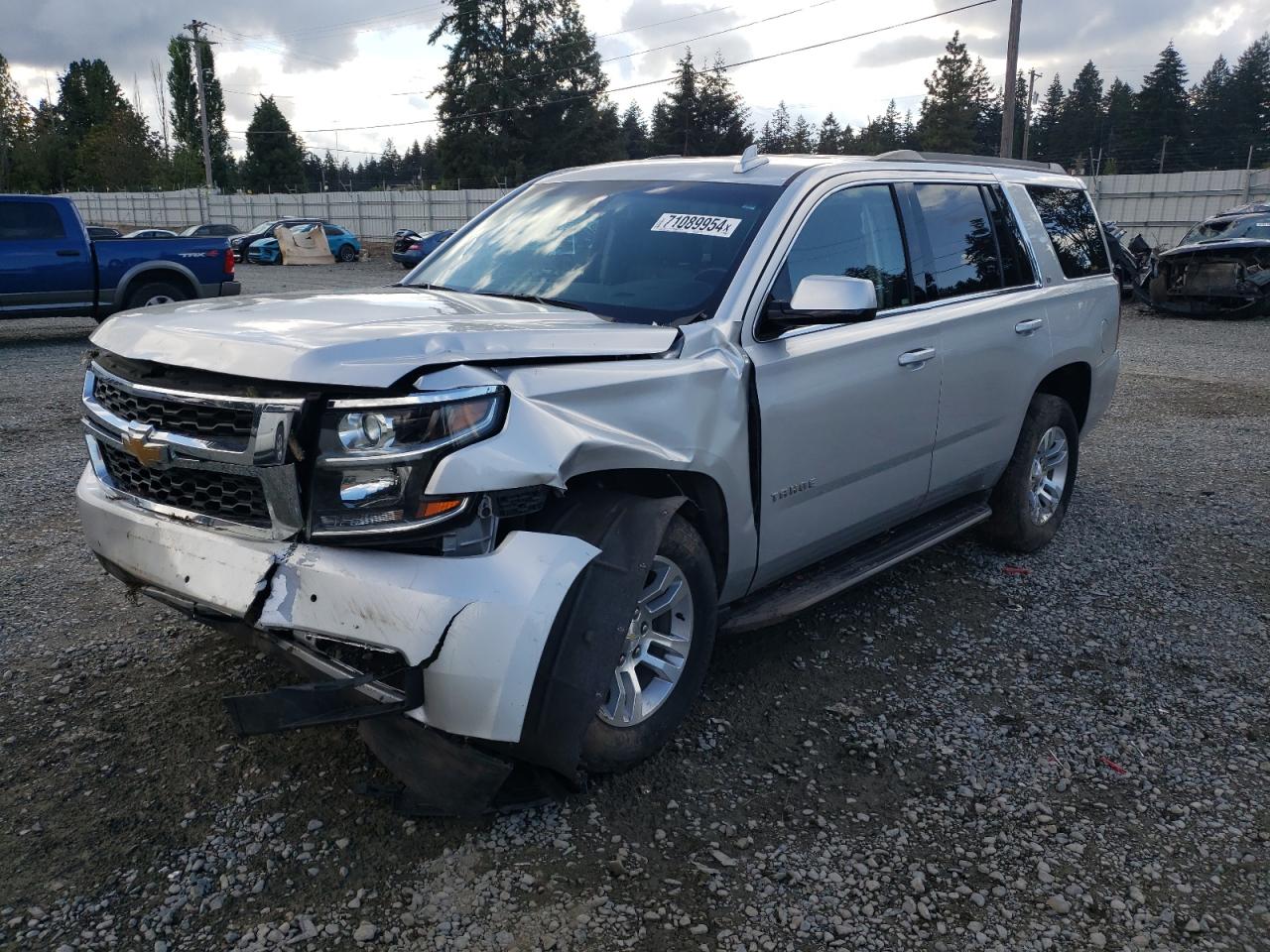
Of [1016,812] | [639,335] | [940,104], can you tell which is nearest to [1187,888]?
[1016,812]

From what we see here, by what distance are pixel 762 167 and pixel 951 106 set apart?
7194 cm

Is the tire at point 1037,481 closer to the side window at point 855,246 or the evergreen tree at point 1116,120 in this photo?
the side window at point 855,246

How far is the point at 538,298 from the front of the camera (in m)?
3.78

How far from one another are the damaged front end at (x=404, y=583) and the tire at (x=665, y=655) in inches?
10.5

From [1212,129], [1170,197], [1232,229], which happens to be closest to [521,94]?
[1170,197]

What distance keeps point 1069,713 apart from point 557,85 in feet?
196

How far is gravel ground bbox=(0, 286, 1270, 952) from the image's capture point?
102 inches

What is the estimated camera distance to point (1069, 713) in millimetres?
Result: 3730

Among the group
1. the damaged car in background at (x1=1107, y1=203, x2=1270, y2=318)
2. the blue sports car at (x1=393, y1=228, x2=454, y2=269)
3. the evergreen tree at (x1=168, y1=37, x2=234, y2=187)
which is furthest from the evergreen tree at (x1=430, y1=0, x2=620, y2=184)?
the damaged car in background at (x1=1107, y1=203, x2=1270, y2=318)

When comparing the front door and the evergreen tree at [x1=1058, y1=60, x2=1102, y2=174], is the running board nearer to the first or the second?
the front door

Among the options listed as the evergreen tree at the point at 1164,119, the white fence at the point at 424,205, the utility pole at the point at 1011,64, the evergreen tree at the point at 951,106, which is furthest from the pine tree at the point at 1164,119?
the utility pole at the point at 1011,64

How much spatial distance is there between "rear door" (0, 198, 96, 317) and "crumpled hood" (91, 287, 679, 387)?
11020 millimetres

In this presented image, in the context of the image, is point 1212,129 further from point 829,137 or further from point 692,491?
point 692,491

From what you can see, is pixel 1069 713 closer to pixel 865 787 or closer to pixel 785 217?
pixel 865 787
